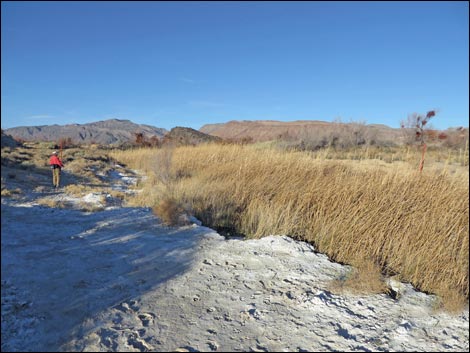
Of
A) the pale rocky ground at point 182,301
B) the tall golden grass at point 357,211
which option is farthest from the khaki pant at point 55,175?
the tall golden grass at point 357,211

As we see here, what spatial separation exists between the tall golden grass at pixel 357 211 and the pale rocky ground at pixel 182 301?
0.46 m

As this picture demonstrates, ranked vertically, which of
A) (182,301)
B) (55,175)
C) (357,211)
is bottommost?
(182,301)

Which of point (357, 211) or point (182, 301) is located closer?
point (182, 301)

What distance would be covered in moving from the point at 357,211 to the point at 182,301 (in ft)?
9.40

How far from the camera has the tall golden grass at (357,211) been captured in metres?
3.41

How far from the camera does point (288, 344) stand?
6.88 ft

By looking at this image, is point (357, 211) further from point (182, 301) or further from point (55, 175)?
point (55, 175)

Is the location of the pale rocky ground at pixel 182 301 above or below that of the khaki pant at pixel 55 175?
below

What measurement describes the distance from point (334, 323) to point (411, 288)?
3.87 ft

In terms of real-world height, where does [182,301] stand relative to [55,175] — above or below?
below

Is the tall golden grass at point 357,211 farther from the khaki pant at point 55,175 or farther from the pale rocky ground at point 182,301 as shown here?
the khaki pant at point 55,175

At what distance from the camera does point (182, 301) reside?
253 centimetres

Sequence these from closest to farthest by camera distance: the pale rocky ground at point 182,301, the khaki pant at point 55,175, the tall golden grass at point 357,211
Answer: the pale rocky ground at point 182,301, the tall golden grass at point 357,211, the khaki pant at point 55,175

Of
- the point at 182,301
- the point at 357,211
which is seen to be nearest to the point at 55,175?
the point at 182,301
